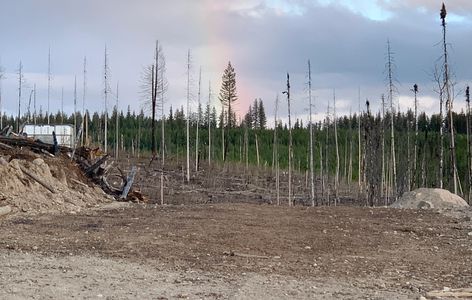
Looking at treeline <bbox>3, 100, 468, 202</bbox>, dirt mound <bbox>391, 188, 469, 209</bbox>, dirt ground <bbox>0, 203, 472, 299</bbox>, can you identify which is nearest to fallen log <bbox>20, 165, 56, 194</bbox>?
dirt ground <bbox>0, 203, 472, 299</bbox>

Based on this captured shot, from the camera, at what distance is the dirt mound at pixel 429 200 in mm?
21125

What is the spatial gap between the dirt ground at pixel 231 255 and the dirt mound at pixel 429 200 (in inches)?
149

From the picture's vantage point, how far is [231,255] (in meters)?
11.4

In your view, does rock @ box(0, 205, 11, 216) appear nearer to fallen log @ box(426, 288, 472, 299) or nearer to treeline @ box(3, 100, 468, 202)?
fallen log @ box(426, 288, 472, 299)

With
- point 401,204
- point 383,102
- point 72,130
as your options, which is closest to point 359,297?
point 401,204

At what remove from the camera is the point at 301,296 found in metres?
8.38

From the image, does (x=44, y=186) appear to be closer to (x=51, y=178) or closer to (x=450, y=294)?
(x=51, y=178)

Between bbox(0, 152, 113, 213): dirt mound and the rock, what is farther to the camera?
bbox(0, 152, 113, 213): dirt mound

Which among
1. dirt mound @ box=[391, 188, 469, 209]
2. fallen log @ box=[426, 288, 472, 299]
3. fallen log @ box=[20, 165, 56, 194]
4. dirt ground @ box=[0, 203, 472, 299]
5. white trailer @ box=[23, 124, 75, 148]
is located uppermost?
white trailer @ box=[23, 124, 75, 148]

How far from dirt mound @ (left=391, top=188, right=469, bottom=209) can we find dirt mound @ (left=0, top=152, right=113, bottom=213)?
34.0 feet

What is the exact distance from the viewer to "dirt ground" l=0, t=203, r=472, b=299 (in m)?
8.75

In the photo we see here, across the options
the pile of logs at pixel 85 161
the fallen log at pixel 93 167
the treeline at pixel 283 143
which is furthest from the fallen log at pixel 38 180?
the treeline at pixel 283 143

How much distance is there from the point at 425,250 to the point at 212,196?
2398 centimetres

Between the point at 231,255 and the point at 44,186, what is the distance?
8858 millimetres
